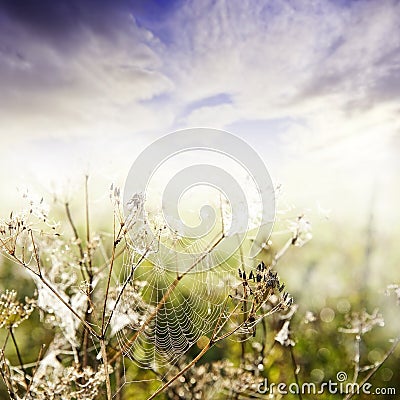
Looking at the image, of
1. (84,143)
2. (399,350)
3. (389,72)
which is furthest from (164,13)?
(399,350)

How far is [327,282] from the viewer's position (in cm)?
238

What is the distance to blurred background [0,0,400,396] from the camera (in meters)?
1.52

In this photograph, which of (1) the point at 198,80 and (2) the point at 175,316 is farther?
(1) the point at 198,80

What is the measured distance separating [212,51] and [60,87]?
536mm

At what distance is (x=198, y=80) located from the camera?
5.48ft

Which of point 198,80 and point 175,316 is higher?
point 198,80

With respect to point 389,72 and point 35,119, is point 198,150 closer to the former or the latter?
point 35,119

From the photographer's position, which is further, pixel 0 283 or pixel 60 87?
pixel 0 283

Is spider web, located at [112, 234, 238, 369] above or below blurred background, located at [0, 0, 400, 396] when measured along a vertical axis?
below

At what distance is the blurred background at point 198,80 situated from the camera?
1521mm

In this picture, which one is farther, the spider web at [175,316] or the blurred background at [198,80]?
the blurred background at [198,80]

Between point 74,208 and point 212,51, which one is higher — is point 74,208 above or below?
below

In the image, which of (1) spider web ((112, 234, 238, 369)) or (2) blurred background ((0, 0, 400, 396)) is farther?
(2) blurred background ((0, 0, 400, 396))

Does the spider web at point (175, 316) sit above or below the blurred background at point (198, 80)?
below
